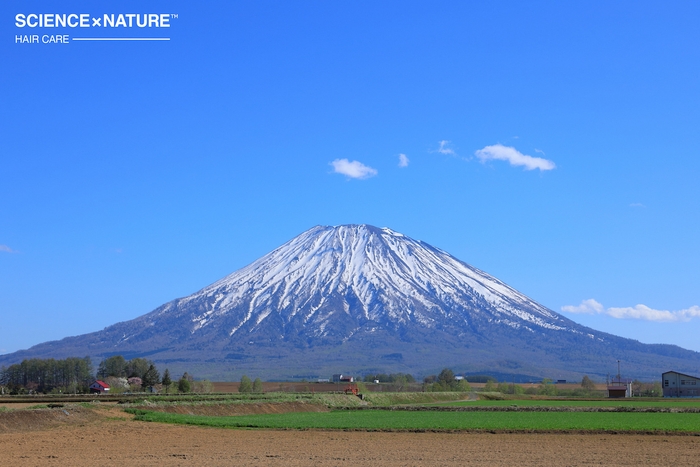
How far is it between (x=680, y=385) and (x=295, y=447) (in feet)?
250

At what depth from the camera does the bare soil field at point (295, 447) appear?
24812 millimetres

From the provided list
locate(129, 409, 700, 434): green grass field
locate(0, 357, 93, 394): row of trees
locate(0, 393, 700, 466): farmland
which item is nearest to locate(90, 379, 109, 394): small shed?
locate(0, 357, 93, 394): row of trees

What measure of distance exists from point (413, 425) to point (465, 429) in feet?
10.2

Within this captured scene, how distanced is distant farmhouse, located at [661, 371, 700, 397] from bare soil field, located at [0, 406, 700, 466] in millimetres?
64724

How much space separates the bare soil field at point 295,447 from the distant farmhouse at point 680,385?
212 feet

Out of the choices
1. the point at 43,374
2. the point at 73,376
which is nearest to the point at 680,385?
the point at 73,376

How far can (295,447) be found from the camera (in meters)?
29.1

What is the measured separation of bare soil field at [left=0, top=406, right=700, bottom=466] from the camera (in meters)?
24.8

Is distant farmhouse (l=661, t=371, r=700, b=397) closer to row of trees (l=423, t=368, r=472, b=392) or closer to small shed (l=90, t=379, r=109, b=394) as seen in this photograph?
row of trees (l=423, t=368, r=472, b=392)

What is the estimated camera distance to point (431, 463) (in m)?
24.2

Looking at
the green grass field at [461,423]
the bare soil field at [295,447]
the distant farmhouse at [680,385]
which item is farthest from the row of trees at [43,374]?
the bare soil field at [295,447]

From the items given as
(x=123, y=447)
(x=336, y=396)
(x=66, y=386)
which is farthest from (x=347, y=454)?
(x=66, y=386)

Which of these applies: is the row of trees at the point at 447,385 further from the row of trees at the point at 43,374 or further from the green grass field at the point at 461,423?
the green grass field at the point at 461,423

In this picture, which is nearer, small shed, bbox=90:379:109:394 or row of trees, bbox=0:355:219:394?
small shed, bbox=90:379:109:394
